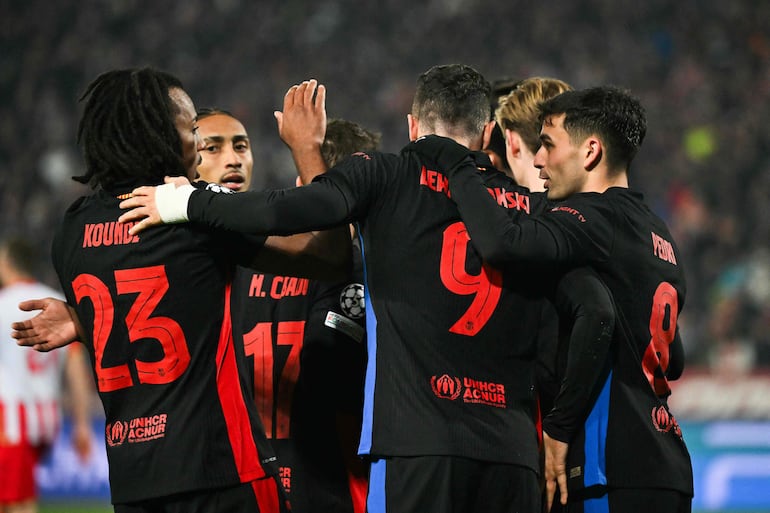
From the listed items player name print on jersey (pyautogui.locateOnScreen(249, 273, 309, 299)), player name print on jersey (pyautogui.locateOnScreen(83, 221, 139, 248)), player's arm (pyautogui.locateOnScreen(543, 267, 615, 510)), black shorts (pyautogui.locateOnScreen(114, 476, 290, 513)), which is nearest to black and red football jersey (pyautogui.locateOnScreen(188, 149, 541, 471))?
player's arm (pyautogui.locateOnScreen(543, 267, 615, 510))

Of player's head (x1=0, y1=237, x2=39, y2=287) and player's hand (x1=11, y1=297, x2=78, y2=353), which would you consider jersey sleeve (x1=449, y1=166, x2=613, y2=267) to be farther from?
player's head (x1=0, y1=237, x2=39, y2=287)

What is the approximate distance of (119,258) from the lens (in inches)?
134

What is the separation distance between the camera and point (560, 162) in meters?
3.96

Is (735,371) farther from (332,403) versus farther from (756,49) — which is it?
(332,403)

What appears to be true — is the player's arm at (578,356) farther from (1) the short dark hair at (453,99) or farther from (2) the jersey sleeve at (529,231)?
(1) the short dark hair at (453,99)

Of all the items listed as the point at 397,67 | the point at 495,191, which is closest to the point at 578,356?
the point at 495,191

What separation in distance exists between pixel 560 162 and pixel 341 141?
3.85 feet

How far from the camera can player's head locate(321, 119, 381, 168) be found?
4719 millimetres

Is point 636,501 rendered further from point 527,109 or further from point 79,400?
point 79,400

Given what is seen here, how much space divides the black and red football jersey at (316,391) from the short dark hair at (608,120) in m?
1.17

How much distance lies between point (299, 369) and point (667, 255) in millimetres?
1582

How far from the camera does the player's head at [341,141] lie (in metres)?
4.72

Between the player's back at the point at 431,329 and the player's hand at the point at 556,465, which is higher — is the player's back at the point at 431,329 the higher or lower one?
the higher one

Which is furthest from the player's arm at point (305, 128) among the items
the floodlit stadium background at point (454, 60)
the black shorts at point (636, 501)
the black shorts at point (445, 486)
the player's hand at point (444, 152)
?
the floodlit stadium background at point (454, 60)
